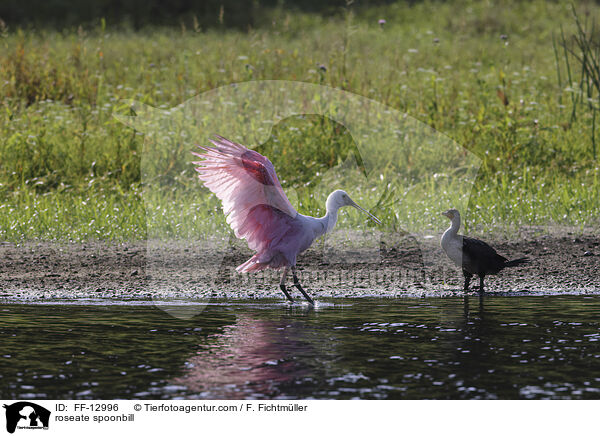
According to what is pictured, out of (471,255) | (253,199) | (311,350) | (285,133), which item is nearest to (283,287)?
(253,199)

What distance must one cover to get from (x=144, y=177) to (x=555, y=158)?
529 cm

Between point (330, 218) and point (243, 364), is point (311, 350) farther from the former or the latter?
point (330, 218)

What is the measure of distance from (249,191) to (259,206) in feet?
0.74

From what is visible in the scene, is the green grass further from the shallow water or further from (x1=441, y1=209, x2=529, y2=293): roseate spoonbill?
the shallow water

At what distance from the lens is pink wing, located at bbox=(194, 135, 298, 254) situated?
7.14m

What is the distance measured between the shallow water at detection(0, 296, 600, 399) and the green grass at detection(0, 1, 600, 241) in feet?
9.36

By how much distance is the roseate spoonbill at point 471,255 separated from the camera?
325 inches

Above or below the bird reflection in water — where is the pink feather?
above
